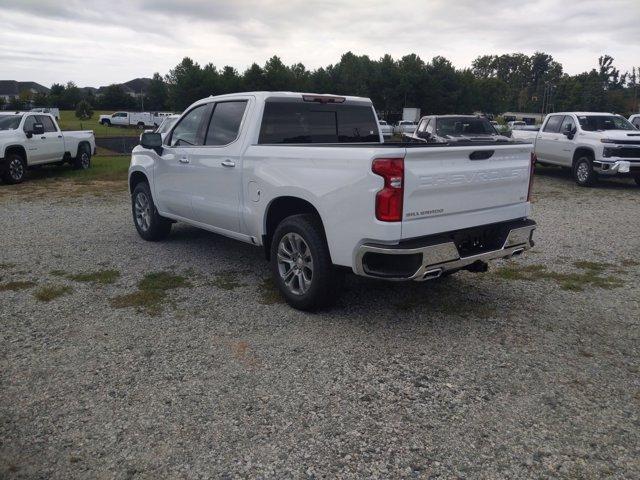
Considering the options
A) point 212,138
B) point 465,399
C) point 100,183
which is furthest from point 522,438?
point 100,183

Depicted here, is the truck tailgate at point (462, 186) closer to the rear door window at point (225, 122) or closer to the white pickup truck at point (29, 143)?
the rear door window at point (225, 122)

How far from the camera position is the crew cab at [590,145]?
1294 cm

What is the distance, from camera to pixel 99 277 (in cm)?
603

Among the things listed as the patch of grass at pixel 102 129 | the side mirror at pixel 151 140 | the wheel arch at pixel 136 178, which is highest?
the side mirror at pixel 151 140

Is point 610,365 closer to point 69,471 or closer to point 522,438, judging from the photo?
point 522,438

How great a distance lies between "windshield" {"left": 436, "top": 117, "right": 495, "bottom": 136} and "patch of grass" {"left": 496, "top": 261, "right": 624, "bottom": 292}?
8.51 m

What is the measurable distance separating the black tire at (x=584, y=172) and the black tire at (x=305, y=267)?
1134cm

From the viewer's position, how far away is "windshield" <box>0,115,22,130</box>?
13.9 meters

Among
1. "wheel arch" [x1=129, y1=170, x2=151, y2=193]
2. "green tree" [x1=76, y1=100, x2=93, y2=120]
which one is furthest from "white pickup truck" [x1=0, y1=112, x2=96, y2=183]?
"green tree" [x1=76, y1=100, x2=93, y2=120]

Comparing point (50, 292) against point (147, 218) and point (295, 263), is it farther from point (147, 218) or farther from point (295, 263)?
point (295, 263)

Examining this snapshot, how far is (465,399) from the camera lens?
3.44 meters

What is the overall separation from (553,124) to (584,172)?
6.96ft

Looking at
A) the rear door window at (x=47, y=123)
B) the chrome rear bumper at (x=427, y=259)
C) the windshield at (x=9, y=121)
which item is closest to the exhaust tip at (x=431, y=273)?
the chrome rear bumper at (x=427, y=259)

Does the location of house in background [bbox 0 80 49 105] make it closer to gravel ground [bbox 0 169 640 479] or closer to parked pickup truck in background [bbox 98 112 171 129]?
parked pickup truck in background [bbox 98 112 171 129]
